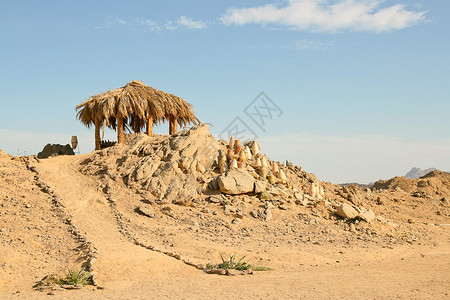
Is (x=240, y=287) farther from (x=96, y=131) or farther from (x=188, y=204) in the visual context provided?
(x=96, y=131)

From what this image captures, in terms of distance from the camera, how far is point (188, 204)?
10.3m

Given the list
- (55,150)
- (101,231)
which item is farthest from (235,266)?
(55,150)

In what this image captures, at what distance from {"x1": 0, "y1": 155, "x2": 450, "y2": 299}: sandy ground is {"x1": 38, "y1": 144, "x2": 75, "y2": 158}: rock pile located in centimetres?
245

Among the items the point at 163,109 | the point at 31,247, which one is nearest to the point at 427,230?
the point at 163,109

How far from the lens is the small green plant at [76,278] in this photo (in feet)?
19.5

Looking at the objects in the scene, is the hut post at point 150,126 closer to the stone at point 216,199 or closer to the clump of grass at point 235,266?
the stone at point 216,199

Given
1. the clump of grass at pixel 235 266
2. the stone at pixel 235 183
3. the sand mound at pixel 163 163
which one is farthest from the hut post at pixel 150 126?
the clump of grass at pixel 235 266

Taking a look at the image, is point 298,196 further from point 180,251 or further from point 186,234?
point 180,251

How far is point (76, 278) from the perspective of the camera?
5984mm

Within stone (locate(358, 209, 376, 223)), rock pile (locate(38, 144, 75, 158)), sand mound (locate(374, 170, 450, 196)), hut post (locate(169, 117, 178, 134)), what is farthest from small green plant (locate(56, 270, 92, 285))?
sand mound (locate(374, 170, 450, 196))

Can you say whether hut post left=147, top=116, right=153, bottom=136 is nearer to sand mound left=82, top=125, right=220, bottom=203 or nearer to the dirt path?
sand mound left=82, top=125, right=220, bottom=203

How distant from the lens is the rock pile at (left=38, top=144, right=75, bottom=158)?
48.2 ft

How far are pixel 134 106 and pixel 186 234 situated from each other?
6.35m

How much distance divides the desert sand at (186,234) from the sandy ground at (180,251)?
0.08ft
